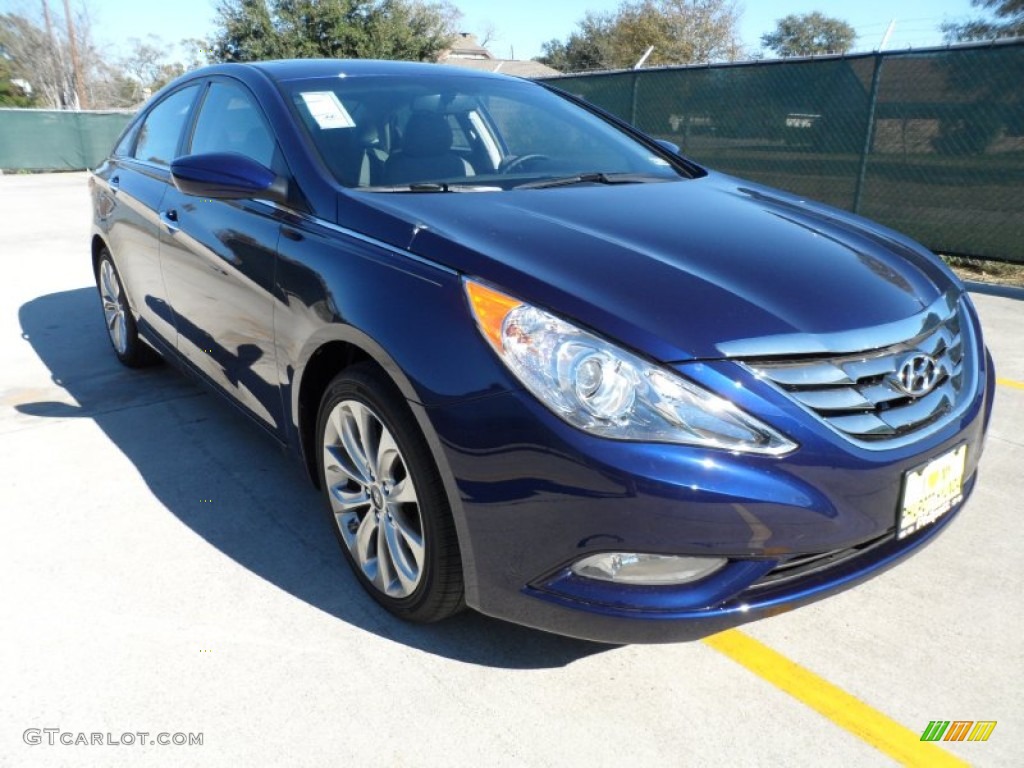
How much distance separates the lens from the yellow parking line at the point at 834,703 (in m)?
1.98

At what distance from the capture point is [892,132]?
323 inches

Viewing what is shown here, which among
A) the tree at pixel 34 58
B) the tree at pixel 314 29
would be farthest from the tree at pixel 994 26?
the tree at pixel 34 58

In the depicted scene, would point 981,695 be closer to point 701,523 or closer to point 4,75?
point 701,523

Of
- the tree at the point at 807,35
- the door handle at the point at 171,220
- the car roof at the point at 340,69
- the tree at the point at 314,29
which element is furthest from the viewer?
the tree at the point at 807,35

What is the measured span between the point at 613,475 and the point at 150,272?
2887mm

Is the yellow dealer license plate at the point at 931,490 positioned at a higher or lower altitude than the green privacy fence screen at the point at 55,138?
lower

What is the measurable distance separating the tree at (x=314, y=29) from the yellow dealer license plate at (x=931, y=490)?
24166 mm

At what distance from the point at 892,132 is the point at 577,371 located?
7.62 metres

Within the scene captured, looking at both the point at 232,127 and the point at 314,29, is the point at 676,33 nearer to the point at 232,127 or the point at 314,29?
the point at 314,29

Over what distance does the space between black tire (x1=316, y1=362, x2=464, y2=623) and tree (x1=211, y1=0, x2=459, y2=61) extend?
924 inches

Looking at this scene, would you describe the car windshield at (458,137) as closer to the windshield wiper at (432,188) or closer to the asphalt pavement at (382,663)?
the windshield wiper at (432,188)

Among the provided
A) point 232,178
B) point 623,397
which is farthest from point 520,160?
point 623,397

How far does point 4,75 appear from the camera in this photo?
152 ft

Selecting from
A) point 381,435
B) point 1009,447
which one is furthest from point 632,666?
point 1009,447
